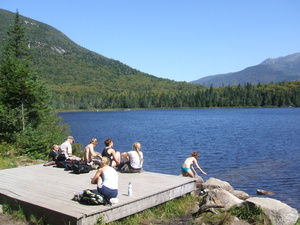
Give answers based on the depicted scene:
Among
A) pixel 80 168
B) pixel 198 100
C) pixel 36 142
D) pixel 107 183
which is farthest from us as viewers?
pixel 198 100

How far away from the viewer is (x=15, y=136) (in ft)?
62.7

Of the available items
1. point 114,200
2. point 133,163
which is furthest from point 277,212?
point 133,163

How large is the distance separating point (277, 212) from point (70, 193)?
19.2ft

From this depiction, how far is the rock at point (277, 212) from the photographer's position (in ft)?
28.1

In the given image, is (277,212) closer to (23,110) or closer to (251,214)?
(251,214)

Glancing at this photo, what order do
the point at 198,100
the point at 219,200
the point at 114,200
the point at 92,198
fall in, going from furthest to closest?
the point at 198,100
the point at 219,200
the point at 114,200
the point at 92,198

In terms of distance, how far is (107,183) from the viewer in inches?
318

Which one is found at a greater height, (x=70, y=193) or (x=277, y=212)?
(x=70, y=193)

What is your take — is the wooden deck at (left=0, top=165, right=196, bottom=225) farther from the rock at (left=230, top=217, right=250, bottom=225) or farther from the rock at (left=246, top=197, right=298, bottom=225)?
the rock at (left=246, top=197, right=298, bottom=225)

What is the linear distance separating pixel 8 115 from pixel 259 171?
17.0m

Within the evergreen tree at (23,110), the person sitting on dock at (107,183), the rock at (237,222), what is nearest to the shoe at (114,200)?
the person sitting on dock at (107,183)

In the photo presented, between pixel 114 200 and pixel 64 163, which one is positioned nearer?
pixel 114 200

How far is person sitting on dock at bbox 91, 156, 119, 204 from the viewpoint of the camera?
7.92 metres

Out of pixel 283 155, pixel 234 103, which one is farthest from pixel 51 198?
pixel 234 103
